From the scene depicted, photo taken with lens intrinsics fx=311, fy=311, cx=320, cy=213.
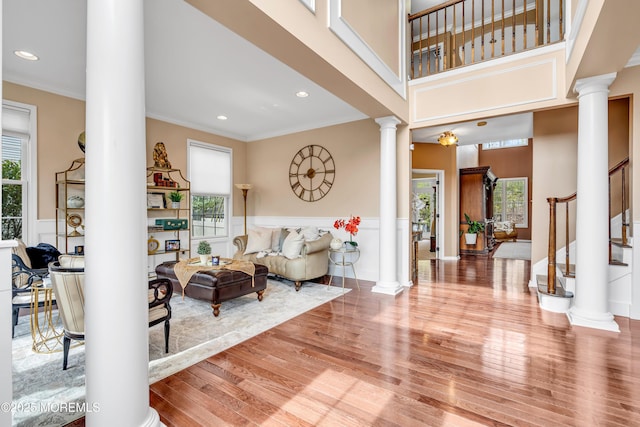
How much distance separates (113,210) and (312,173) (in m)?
4.68

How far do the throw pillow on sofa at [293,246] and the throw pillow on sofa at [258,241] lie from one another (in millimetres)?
492

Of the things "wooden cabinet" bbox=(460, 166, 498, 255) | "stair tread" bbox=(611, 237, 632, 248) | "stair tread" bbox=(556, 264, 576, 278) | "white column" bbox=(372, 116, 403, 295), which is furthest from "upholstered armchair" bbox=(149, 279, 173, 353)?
"wooden cabinet" bbox=(460, 166, 498, 255)

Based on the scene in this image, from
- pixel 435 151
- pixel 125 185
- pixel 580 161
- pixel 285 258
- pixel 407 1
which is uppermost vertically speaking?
pixel 407 1

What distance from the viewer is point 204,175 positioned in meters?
6.14

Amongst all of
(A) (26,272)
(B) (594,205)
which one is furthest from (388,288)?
(A) (26,272)

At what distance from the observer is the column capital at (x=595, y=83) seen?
2999 millimetres

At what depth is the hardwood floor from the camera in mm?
1837

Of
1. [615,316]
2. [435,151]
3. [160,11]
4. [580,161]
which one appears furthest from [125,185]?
[435,151]

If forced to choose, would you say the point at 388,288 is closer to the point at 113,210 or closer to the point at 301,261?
the point at 301,261

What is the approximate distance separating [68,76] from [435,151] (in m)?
6.88

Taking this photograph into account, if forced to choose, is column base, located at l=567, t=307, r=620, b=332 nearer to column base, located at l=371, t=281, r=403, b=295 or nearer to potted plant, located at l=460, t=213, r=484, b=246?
column base, located at l=371, t=281, r=403, b=295

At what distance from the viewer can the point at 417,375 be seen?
2.25m

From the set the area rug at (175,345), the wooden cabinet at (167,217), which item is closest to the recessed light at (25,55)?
the wooden cabinet at (167,217)

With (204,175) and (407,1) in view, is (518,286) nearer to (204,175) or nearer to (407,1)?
(407,1)
